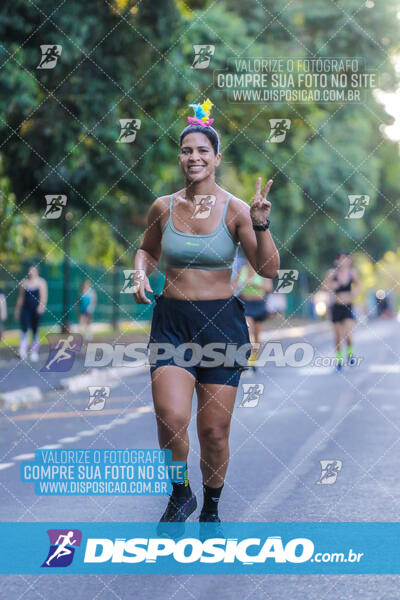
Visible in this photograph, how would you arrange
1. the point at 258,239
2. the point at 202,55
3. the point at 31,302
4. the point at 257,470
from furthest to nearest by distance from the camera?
the point at 31,302, the point at 202,55, the point at 257,470, the point at 258,239

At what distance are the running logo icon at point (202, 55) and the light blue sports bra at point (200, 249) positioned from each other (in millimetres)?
12629

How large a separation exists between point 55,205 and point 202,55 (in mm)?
3311

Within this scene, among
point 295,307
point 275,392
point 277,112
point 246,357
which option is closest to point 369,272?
point 295,307

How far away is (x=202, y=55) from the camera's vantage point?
17797 mm

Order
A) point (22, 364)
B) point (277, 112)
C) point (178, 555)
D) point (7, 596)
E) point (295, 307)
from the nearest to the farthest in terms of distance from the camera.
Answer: point (7, 596), point (178, 555), point (22, 364), point (277, 112), point (295, 307)

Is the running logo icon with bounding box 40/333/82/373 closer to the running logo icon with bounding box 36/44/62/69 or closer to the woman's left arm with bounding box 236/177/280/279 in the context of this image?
the running logo icon with bounding box 36/44/62/69

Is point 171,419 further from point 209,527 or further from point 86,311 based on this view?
point 86,311

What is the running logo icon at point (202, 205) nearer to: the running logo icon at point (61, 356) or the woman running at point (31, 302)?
the running logo icon at point (61, 356)

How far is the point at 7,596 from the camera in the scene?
491 centimetres

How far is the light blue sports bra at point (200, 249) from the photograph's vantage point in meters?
5.52

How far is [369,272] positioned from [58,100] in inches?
3377

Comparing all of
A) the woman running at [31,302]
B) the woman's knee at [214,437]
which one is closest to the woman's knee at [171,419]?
the woman's knee at [214,437]

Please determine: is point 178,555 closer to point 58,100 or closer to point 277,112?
point 58,100

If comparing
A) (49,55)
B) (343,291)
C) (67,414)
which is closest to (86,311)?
(343,291)
